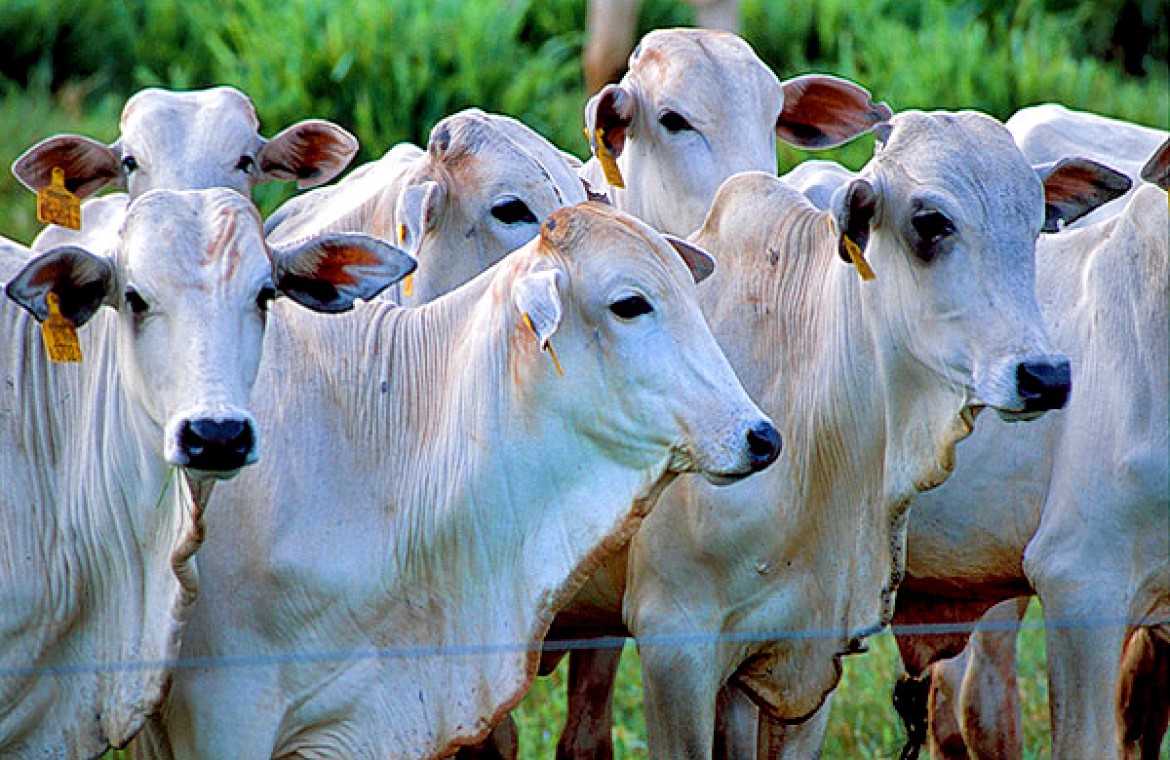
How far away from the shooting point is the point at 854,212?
15.9 feet

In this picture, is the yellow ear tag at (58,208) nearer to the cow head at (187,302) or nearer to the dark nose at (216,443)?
the cow head at (187,302)

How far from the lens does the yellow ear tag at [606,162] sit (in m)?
5.93

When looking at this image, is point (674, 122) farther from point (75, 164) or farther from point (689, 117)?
point (75, 164)

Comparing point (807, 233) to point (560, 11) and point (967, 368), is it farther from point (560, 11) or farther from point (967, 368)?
point (560, 11)

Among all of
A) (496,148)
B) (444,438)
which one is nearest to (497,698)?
(444,438)

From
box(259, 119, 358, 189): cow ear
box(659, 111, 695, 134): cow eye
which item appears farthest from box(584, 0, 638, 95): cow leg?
box(659, 111, 695, 134): cow eye

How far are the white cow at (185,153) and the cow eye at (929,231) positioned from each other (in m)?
2.14

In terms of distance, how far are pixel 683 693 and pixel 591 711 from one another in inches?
40.0

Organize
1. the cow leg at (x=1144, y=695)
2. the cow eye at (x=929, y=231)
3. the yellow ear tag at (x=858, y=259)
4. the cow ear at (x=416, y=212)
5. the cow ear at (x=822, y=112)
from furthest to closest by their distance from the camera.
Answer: the cow leg at (x=1144, y=695)
the cow ear at (x=822, y=112)
the cow ear at (x=416, y=212)
the yellow ear tag at (x=858, y=259)
the cow eye at (x=929, y=231)

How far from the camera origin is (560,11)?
13.6m

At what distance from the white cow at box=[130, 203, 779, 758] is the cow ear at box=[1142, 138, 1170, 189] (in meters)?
1.31

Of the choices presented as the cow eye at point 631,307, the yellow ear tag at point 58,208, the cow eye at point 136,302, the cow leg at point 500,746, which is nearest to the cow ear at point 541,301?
the cow eye at point 631,307

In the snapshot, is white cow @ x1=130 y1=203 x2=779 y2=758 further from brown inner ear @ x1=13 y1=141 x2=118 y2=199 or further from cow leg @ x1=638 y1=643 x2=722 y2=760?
brown inner ear @ x1=13 y1=141 x2=118 y2=199

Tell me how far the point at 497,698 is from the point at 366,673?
0.29 m
